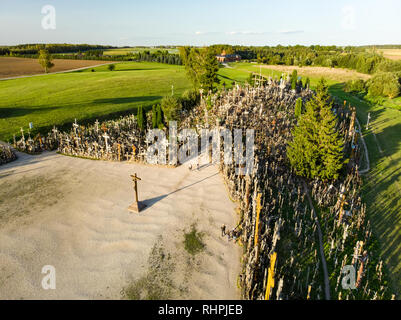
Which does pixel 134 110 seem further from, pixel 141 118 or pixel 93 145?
pixel 93 145

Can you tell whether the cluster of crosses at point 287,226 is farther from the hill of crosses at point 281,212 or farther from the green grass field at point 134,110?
the green grass field at point 134,110

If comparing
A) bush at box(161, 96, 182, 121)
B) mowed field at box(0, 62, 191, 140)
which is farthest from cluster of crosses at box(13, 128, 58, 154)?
bush at box(161, 96, 182, 121)

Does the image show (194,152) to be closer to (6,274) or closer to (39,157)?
(39,157)

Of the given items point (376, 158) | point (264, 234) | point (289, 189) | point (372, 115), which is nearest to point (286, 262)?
point (264, 234)

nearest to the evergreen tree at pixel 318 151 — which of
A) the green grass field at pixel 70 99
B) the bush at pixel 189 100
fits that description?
the bush at pixel 189 100
